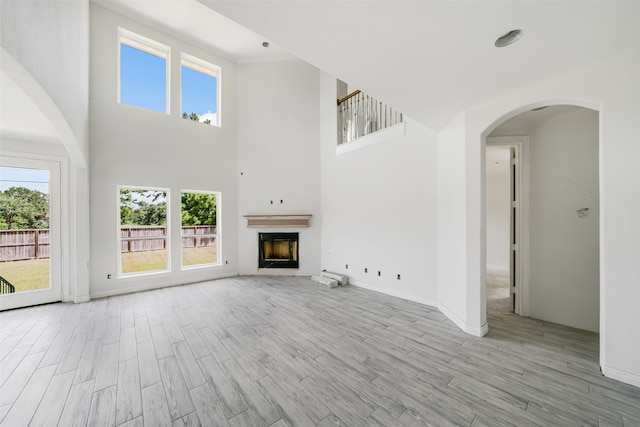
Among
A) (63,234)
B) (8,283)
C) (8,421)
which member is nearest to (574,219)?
(8,421)

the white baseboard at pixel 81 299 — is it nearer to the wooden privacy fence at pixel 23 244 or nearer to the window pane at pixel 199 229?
the wooden privacy fence at pixel 23 244

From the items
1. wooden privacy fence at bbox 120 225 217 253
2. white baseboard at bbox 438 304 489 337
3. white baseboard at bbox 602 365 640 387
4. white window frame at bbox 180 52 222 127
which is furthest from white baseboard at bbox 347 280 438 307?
white window frame at bbox 180 52 222 127

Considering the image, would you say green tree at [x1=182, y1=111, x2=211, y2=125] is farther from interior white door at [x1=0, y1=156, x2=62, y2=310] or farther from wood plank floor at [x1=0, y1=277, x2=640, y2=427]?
wood plank floor at [x1=0, y1=277, x2=640, y2=427]

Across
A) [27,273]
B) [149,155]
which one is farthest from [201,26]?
[27,273]

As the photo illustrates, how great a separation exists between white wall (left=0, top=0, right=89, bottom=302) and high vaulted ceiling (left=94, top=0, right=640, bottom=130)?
118 cm

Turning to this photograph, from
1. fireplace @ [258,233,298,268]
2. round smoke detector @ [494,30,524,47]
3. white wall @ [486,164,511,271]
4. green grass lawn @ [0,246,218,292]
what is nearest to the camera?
round smoke detector @ [494,30,524,47]

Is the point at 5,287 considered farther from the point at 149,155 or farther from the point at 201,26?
the point at 201,26

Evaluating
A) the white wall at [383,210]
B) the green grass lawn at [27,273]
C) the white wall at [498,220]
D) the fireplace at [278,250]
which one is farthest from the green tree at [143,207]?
the white wall at [498,220]

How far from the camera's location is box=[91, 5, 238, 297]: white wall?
425 centimetres

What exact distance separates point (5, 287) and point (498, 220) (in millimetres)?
11008

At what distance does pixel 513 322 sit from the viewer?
316 centimetres

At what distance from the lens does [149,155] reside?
475 cm

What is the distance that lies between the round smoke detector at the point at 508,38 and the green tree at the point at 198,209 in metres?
5.78

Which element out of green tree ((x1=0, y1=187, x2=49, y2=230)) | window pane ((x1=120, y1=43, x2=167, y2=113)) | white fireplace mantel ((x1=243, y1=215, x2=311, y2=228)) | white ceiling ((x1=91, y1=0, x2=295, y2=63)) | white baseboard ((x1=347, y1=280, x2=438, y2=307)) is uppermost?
white ceiling ((x1=91, y1=0, x2=295, y2=63))
